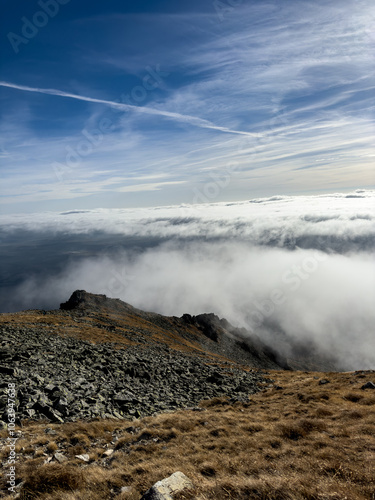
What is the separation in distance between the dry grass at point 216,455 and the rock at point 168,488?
1.08 ft

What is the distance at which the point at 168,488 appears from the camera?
308 inches

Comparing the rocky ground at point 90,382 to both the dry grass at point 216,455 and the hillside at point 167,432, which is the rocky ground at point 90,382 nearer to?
the hillside at point 167,432

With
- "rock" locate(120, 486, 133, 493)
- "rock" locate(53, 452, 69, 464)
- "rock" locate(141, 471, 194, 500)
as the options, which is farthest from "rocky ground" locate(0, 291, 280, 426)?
"rock" locate(141, 471, 194, 500)

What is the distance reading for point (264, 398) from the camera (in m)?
24.7

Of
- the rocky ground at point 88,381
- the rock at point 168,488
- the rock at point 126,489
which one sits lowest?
the rocky ground at point 88,381

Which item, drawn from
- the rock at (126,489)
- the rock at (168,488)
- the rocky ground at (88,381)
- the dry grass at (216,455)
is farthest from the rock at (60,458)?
the rock at (168,488)

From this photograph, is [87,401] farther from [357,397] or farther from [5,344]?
[357,397]

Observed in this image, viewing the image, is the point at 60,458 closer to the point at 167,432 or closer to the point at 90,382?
the point at 167,432

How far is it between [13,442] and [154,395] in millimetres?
12232

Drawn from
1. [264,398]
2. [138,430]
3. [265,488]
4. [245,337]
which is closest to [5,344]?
[138,430]

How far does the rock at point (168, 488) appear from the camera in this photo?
24.3 ft

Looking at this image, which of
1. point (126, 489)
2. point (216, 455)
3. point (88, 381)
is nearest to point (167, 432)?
point (216, 455)

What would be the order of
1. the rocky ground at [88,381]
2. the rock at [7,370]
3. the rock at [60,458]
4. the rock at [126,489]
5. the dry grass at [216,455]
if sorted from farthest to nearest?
1. the rock at [7,370]
2. the rocky ground at [88,381]
3. the rock at [60,458]
4. the rock at [126,489]
5. the dry grass at [216,455]

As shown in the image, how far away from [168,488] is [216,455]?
4.68m
